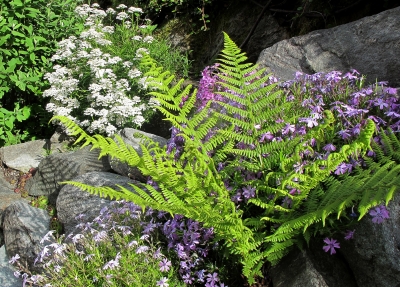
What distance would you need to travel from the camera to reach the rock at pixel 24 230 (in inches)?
140

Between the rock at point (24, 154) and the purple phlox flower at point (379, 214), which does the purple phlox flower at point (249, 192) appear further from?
the rock at point (24, 154)

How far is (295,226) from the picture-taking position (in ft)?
7.02

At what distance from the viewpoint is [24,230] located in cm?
377

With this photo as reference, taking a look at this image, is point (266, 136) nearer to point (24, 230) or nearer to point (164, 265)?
point (164, 265)

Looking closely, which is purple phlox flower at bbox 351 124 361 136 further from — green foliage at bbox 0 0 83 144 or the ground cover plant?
green foliage at bbox 0 0 83 144

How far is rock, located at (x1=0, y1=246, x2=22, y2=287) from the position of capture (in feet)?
11.0

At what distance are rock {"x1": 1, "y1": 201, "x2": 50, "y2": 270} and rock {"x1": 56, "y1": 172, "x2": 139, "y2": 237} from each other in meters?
0.24

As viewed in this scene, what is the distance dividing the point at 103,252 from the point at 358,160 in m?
1.52

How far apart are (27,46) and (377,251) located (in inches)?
183

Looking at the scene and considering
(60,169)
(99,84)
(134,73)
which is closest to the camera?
(60,169)

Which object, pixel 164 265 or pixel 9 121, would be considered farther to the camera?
pixel 9 121

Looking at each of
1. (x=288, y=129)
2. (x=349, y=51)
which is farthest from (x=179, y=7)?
(x=288, y=129)

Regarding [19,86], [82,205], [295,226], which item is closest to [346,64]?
[295,226]

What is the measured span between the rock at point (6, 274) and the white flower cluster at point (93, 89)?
1.50 m
